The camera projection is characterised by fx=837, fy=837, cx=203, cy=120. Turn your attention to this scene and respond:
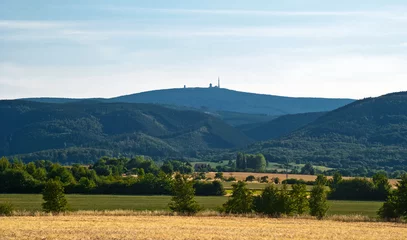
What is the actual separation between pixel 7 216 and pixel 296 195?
3451 centimetres

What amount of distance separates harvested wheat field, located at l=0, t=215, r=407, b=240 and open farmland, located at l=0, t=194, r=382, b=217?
22.9 m

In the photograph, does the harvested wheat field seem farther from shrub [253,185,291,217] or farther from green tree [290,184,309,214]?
green tree [290,184,309,214]

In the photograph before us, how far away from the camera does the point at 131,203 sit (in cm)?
12062

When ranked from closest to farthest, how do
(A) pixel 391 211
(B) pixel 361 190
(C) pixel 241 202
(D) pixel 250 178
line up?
(A) pixel 391 211 → (C) pixel 241 202 → (B) pixel 361 190 → (D) pixel 250 178

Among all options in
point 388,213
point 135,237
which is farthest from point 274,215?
point 135,237

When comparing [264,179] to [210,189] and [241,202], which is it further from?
[241,202]

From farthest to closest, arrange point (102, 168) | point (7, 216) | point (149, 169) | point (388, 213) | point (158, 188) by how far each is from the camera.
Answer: point (149, 169), point (102, 168), point (158, 188), point (388, 213), point (7, 216)

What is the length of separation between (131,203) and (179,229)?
50.1 meters

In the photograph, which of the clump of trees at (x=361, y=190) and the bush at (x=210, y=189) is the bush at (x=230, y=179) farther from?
the clump of trees at (x=361, y=190)

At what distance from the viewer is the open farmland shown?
11069cm

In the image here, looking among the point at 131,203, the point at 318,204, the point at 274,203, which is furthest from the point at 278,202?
the point at 131,203

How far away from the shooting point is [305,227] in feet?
255

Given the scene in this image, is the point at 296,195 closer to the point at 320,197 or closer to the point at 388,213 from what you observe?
the point at 320,197

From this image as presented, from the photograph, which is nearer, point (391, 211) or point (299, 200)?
point (391, 211)
